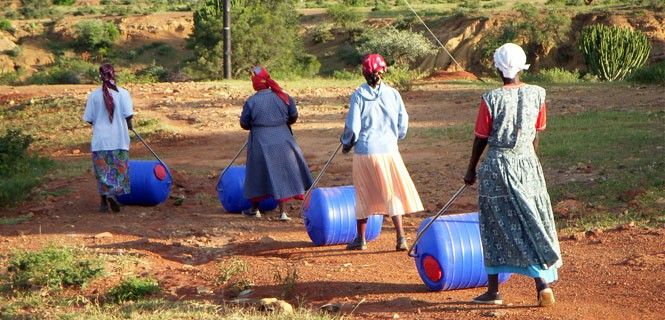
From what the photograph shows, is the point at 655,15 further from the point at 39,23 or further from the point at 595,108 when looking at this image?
the point at 39,23

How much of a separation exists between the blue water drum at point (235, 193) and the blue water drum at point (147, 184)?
833mm

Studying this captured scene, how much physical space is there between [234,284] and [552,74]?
2048 cm

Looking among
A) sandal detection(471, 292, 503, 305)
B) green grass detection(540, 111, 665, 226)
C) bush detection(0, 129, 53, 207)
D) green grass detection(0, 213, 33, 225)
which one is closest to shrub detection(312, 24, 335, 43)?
green grass detection(540, 111, 665, 226)

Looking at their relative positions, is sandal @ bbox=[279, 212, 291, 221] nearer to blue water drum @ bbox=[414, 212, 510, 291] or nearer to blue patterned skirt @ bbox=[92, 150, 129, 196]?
blue patterned skirt @ bbox=[92, 150, 129, 196]

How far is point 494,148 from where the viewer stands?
624cm

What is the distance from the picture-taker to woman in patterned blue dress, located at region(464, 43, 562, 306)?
611 centimetres

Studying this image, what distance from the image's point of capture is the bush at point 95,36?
168 ft

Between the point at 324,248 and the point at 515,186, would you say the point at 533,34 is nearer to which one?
the point at 324,248

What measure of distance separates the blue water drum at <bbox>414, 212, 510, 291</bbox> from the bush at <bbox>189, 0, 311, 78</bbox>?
928 inches

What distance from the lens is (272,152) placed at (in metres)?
9.80

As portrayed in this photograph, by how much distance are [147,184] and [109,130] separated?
2.75 feet

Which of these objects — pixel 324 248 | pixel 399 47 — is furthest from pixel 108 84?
pixel 399 47

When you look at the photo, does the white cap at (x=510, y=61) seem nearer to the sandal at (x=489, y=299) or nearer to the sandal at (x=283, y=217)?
the sandal at (x=489, y=299)

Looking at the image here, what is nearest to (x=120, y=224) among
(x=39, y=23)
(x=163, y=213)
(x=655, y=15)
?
(x=163, y=213)
